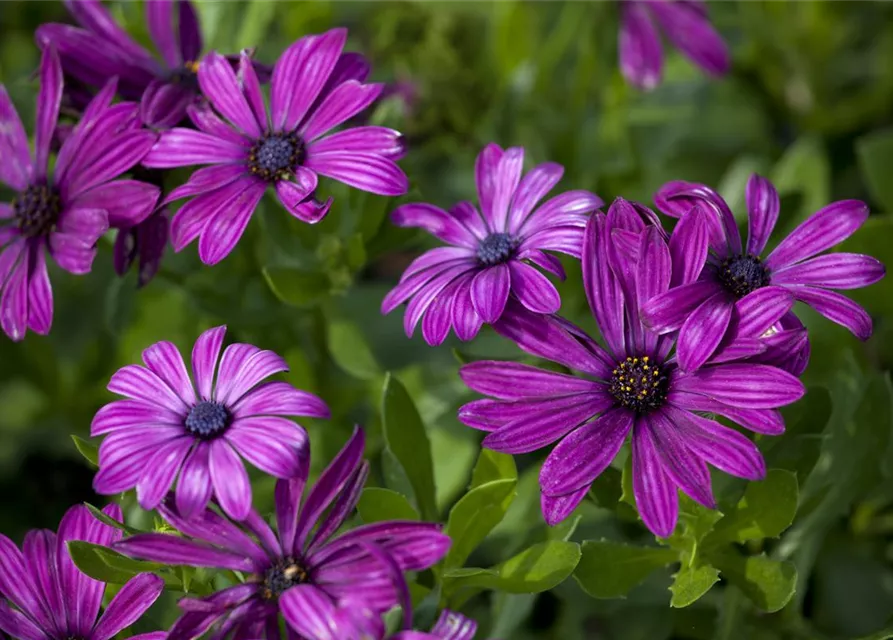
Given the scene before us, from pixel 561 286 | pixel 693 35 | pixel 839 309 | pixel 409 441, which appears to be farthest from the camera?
pixel 693 35

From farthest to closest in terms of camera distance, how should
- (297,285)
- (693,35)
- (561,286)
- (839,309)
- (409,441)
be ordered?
1. (693,35)
2. (561,286)
3. (297,285)
4. (409,441)
5. (839,309)

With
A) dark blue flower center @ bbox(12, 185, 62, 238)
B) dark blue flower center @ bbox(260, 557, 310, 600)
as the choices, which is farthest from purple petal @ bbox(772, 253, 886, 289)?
dark blue flower center @ bbox(12, 185, 62, 238)

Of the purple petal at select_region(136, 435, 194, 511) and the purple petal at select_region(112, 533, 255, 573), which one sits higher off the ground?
the purple petal at select_region(136, 435, 194, 511)

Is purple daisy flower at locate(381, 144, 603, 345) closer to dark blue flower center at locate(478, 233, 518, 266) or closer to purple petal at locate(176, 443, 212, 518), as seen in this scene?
dark blue flower center at locate(478, 233, 518, 266)

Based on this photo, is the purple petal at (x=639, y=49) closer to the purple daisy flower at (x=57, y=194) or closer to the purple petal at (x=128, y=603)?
the purple daisy flower at (x=57, y=194)

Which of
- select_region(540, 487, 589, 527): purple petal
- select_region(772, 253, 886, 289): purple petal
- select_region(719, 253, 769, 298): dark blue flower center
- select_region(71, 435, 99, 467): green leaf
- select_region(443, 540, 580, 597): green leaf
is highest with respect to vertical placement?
select_region(772, 253, 886, 289): purple petal

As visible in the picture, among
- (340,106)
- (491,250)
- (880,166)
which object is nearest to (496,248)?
(491,250)

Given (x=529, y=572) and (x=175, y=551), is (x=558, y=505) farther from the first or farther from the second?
(x=175, y=551)
